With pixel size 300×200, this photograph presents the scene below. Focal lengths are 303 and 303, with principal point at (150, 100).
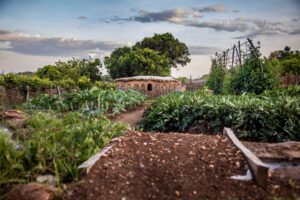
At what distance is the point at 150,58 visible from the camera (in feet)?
101

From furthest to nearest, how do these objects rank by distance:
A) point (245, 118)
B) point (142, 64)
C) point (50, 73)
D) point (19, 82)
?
point (142, 64) → point (50, 73) → point (19, 82) → point (245, 118)

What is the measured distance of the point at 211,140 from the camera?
432cm

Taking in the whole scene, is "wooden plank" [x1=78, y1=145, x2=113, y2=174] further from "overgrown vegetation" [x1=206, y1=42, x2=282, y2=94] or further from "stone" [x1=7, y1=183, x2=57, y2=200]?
"overgrown vegetation" [x1=206, y1=42, x2=282, y2=94]

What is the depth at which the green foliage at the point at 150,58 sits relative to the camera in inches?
1207

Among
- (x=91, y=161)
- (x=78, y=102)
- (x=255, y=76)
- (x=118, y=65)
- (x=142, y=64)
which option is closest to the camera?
(x=91, y=161)

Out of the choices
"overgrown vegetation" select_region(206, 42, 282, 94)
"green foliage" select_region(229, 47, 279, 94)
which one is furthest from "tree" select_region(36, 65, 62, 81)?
"green foliage" select_region(229, 47, 279, 94)

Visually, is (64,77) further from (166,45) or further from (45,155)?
(45,155)

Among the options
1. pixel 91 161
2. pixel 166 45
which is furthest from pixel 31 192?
pixel 166 45

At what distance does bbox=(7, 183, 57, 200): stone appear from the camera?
2544 mm

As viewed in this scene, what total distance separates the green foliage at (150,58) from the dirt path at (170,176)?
2643 centimetres

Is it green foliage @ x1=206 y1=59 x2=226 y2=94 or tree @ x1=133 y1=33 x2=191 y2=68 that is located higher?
tree @ x1=133 y1=33 x2=191 y2=68

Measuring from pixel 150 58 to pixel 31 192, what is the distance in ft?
94.3

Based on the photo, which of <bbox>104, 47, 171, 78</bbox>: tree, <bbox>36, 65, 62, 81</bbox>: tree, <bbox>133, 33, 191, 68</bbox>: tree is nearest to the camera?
<bbox>36, 65, 62, 81</bbox>: tree

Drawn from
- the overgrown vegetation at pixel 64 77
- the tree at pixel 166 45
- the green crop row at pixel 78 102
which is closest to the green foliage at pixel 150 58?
the tree at pixel 166 45
